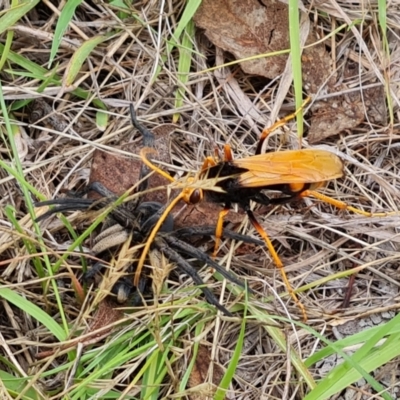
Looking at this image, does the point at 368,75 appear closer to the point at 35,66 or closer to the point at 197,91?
the point at 197,91

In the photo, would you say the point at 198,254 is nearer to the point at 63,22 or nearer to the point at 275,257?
the point at 275,257

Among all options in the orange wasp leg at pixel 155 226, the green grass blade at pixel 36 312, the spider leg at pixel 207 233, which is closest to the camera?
the orange wasp leg at pixel 155 226

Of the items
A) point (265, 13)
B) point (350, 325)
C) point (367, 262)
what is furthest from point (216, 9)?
point (350, 325)

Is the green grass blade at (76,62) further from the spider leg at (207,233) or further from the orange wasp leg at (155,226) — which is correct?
the spider leg at (207,233)

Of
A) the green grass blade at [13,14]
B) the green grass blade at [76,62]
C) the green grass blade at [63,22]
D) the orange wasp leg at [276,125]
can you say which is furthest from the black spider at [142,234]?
the green grass blade at [13,14]

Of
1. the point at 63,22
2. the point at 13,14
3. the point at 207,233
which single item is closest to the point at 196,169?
the point at 207,233

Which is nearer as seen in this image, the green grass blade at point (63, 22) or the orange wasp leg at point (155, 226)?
the orange wasp leg at point (155, 226)

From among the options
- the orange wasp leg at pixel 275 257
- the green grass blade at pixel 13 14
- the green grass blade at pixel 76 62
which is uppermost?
the green grass blade at pixel 13 14
